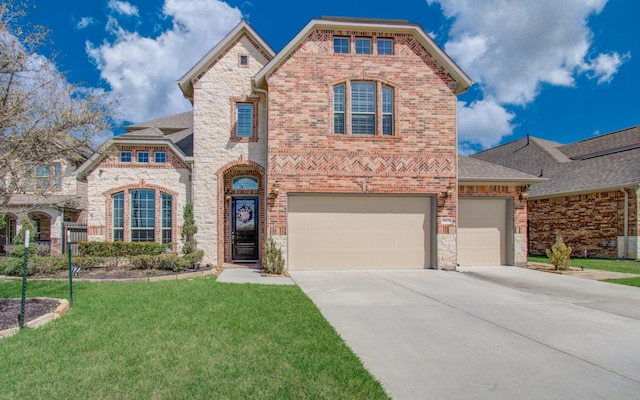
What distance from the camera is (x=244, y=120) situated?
1410 centimetres

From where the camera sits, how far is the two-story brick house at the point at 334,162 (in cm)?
1268

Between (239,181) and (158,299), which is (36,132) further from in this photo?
(239,181)

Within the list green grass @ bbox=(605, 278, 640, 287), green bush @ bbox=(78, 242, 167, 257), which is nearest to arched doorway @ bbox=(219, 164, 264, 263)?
green bush @ bbox=(78, 242, 167, 257)

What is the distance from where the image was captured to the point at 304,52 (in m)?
12.8

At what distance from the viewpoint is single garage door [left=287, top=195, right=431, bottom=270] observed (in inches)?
507

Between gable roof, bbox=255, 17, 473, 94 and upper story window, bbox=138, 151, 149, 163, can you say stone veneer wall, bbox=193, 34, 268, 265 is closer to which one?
gable roof, bbox=255, 17, 473, 94

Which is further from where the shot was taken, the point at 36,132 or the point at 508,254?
the point at 508,254

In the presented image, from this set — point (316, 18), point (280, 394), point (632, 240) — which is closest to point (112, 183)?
point (316, 18)

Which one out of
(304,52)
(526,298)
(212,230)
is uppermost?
(304,52)

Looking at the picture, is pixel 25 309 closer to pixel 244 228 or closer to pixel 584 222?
pixel 244 228

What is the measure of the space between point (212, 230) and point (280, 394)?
10.8 meters

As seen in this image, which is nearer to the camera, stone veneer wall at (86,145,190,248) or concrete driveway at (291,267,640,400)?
concrete driveway at (291,267,640,400)

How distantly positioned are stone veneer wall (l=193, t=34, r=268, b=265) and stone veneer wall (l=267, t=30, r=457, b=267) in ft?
5.59

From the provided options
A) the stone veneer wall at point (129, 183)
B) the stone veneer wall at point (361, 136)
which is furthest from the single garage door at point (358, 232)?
the stone veneer wall at point (129, 183)
